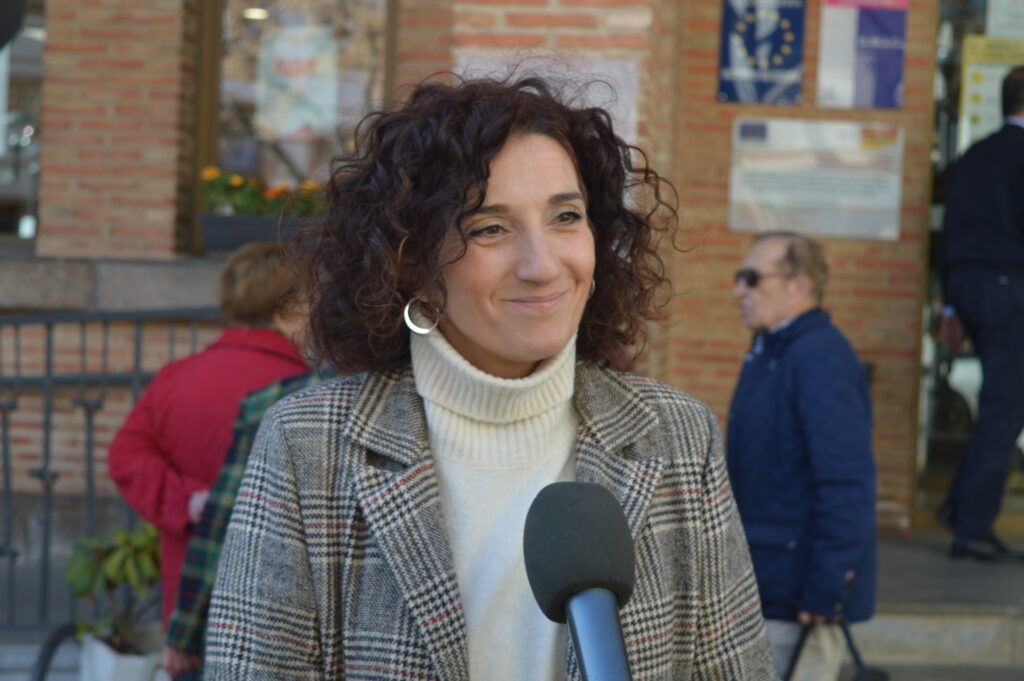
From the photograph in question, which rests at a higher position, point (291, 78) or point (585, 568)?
point (291, 78)

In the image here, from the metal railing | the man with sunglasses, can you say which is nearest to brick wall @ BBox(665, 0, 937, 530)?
the metal railing

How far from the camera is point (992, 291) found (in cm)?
687

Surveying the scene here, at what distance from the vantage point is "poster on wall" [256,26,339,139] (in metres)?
8.29

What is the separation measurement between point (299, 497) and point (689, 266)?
4.92 ft

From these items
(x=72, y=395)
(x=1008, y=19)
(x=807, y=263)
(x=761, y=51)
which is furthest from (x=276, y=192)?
(x=1008, y=19)

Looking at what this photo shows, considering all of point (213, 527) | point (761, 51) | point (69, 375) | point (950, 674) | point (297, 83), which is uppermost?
point (761, 51)

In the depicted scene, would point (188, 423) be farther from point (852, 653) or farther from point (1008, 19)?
point (1008, 19)

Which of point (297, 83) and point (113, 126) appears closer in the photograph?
point (113, 126)

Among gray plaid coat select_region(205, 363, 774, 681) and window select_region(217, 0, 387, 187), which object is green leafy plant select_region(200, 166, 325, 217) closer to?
window select_region(217, 0, 387, 187)

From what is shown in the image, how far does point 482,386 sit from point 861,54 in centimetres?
621

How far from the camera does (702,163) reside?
7.89 m

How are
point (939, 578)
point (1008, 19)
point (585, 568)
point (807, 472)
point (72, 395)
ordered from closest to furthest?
point (585, 568) < point (807, 472) < point (939, 578) < point (72, 395) < point (1008, 19)

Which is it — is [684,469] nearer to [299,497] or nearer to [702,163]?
[299,497]

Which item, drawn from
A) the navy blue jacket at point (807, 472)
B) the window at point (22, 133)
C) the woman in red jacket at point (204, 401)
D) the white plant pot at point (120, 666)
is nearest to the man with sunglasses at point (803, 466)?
the navy blue jacket at point (807, 472)
